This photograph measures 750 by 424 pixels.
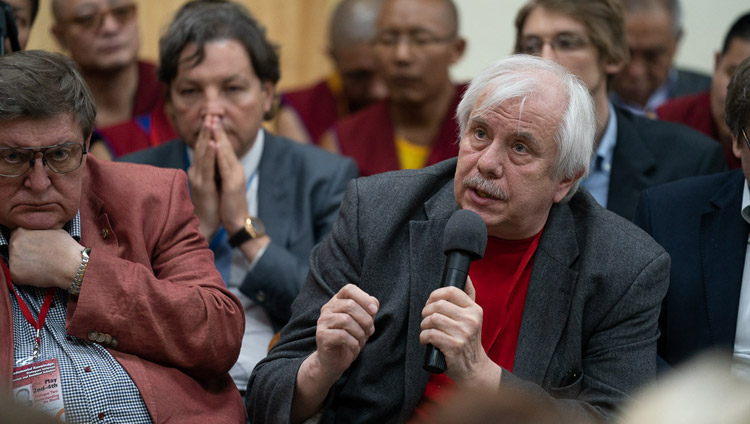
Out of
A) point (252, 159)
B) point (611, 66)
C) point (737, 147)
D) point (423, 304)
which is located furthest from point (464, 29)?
point (423, 304)

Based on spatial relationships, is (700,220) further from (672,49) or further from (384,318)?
(672,49)

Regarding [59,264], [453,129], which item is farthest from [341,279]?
[453,129]

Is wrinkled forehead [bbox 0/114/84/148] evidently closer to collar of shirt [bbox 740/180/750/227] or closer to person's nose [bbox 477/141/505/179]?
person's nose [bbox 477/141/505/179]

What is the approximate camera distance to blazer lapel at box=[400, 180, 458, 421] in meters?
2.14

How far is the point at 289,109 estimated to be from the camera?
16.1ft

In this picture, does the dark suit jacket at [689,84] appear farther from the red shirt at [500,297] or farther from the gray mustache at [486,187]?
the gray mustache at [486,187]

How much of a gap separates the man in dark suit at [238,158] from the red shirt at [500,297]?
725 millimetres

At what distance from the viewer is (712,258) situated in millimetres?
2512

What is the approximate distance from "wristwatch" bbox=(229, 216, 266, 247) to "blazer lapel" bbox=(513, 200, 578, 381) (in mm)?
1000

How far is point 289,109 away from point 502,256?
109 inches

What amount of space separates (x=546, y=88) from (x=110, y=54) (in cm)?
246

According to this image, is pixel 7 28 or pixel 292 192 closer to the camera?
pixel 7 28

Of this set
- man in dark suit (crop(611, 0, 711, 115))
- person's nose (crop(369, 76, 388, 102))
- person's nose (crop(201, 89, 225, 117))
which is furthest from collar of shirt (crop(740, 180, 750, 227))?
person's nose (crop(369, 76, 388, 102))

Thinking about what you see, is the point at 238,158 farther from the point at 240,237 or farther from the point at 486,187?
A: the point at 486,187
